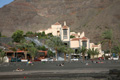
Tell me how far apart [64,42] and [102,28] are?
191 feet

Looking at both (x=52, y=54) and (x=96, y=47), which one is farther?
(x=96, y=47)

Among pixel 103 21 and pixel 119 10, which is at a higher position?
pixel 119 10

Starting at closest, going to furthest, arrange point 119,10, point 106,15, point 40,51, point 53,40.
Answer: point 53,40
point 40,51
point 106,15
point 119,10

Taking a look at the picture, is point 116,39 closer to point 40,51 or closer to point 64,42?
point 64,42

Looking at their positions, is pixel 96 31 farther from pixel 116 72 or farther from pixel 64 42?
pixel 116 72

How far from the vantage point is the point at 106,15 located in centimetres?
15612

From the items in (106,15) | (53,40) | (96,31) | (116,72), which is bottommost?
(116,72)

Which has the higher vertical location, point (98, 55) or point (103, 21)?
point (103, 21)

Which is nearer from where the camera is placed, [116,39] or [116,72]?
[116,72]

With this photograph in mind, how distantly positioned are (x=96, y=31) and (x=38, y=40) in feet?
163

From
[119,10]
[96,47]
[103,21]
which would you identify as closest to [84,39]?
[96,47]

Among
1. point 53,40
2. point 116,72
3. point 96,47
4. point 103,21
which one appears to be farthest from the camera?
point 103,21

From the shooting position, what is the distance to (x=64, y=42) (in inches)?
3204

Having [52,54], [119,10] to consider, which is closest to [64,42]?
[52,54]
